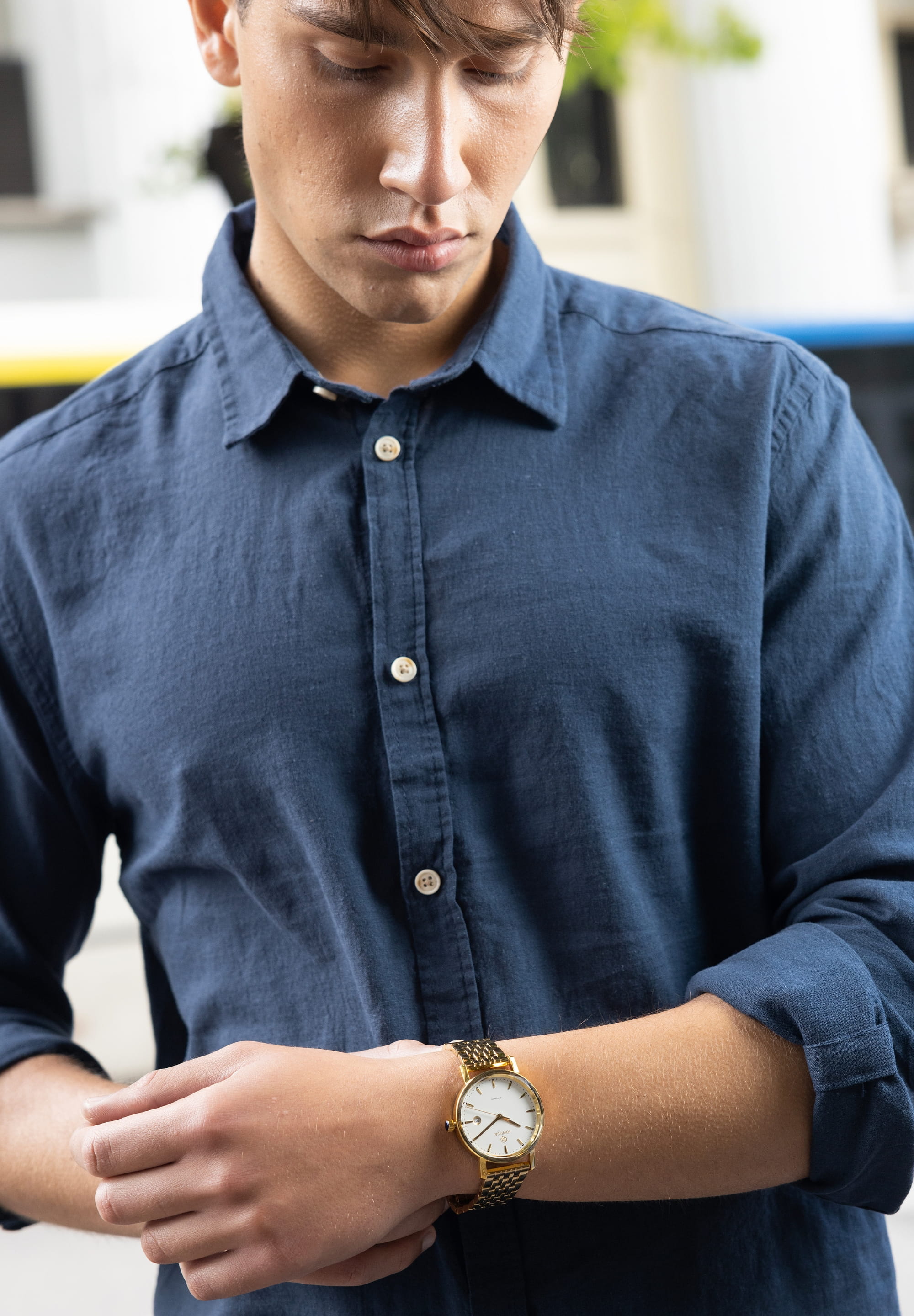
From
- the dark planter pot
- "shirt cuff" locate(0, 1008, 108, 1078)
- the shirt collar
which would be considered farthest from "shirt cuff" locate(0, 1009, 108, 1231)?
the dark planter pot

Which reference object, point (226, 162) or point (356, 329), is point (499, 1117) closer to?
point (356, 329)

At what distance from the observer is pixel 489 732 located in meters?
1.21

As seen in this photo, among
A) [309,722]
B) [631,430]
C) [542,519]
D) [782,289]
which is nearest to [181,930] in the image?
[309,722]

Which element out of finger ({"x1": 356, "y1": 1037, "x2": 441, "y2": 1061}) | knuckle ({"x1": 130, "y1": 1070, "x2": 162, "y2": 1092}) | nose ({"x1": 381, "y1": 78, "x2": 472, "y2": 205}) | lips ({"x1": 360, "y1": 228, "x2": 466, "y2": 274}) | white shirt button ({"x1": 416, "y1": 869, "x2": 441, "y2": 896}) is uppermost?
nose ({"x1": 381, "y1": 78, "x2": 472, "y2": 205})

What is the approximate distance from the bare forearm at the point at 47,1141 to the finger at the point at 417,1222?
26 cm

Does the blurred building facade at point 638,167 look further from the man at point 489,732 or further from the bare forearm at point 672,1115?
the bare forearm at point 672,1115

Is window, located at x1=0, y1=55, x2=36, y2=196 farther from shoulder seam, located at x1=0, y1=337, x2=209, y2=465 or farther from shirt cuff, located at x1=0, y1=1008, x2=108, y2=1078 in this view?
shirt cuff, located at x1=0, y1=1008, x2=108, y2=1078

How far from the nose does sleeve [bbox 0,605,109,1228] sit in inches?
21.9

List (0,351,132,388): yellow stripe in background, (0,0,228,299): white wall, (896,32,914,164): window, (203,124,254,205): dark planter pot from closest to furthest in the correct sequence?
(203,124,254,205): dark planter pot
(0,351,132,388): yellow stripe in background
(0,0,228,299): white wall
(896,32,914,164): window

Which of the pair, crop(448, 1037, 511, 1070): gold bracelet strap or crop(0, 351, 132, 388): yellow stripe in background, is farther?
crop(0, 351, 132, 388): yellow stripe in background

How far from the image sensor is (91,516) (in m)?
1.34

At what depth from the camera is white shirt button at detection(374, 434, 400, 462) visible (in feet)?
4.16

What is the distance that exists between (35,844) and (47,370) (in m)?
4.32

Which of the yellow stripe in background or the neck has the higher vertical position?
the neck
